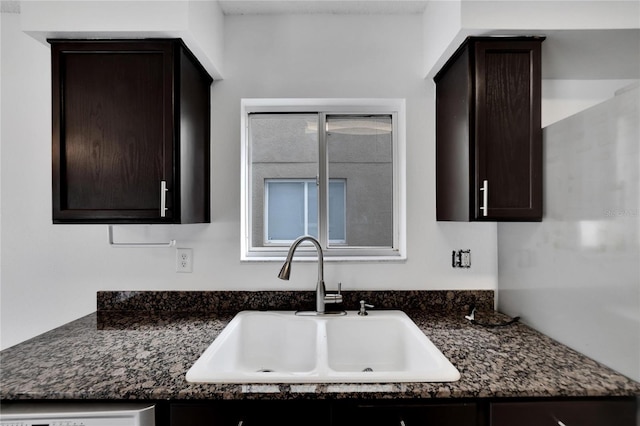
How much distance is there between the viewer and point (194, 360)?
1164 millimetres

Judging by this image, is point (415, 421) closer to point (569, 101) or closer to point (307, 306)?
point (307, 306)

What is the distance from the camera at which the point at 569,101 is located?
151cm

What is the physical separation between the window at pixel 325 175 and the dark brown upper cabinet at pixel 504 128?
0.50 meters

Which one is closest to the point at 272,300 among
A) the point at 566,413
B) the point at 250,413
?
the point at 250,413

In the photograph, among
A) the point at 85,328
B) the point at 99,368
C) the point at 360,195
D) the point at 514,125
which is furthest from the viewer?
the point at 360,195

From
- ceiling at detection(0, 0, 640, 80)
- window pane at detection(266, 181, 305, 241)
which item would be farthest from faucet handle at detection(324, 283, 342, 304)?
ceiling at detection(0, 0, 640, 80)

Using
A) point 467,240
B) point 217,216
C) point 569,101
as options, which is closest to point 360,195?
point 467,240

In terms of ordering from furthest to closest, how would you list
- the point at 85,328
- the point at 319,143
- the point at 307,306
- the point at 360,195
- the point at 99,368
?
1. the point at 360,195
2. the point at 319,143
3. the point at 307,306
4. the point at 85,328
5. the point at 99,368

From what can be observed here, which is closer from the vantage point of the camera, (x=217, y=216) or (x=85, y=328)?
(x=85, y=328)

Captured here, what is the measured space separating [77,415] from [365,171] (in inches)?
67.3

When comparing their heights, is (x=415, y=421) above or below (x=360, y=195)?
below

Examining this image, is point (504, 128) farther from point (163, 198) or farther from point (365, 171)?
point (163, 198)

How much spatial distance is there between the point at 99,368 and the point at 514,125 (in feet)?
5.62

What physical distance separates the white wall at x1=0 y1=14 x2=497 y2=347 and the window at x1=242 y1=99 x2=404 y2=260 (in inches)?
3.4
